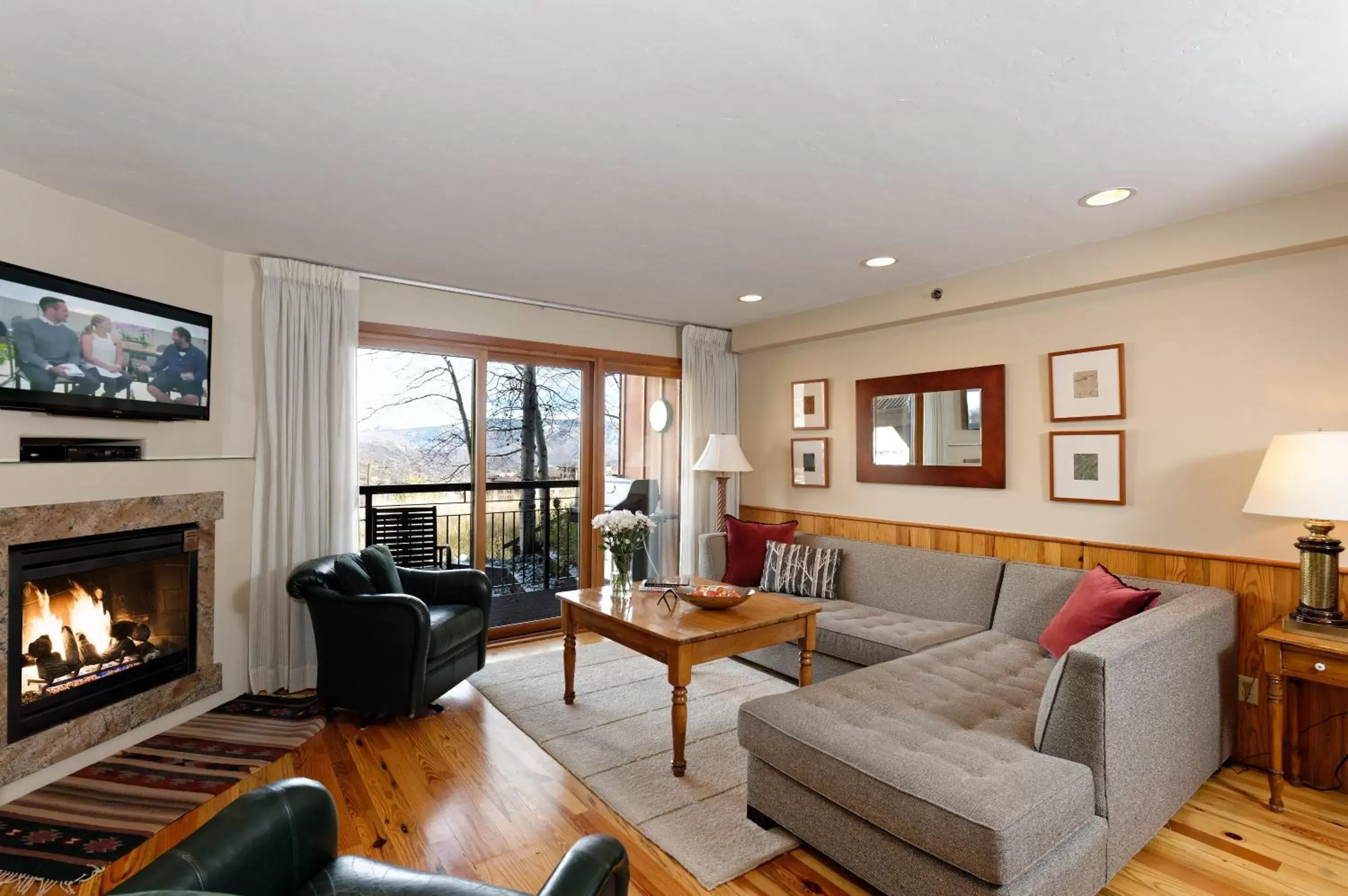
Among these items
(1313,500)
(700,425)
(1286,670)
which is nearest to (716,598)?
(1286,670)

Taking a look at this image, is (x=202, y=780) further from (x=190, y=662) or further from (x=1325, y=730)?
(x=1325, y=730)

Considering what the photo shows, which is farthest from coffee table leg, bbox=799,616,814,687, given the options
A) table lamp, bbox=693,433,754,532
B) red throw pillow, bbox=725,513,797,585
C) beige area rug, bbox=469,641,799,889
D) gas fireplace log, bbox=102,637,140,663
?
gas fireplace log, bbox=102,637,140,663

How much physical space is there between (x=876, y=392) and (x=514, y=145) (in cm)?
305

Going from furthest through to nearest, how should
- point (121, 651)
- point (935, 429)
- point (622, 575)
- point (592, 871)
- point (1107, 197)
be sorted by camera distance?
point (935, 429) < point (622, 575) < point (121, 651) < point (1107, 197) < point (592, 871)

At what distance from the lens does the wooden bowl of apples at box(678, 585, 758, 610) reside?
3201mm

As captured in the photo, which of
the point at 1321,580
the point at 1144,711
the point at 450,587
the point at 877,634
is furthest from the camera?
the point at 450,587

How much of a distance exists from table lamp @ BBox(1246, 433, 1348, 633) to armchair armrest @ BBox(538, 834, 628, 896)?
2.65 m

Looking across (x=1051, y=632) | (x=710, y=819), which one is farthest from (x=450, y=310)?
(x=1051, y=632)

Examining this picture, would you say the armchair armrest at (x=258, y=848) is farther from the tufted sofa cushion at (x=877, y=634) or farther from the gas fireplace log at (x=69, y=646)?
the tufted sofa cushion at (x=877, y=634)

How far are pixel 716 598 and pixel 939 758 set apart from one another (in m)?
1.37

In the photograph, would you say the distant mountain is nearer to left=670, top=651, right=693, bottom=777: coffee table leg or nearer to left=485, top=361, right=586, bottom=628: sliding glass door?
left=485, top=361, right=586, bottom=628: sliding glass door

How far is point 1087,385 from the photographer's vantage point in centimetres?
346

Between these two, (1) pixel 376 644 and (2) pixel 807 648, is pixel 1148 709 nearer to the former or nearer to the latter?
(2) pixel 807 648

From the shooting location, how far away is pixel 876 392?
454 centimetres
